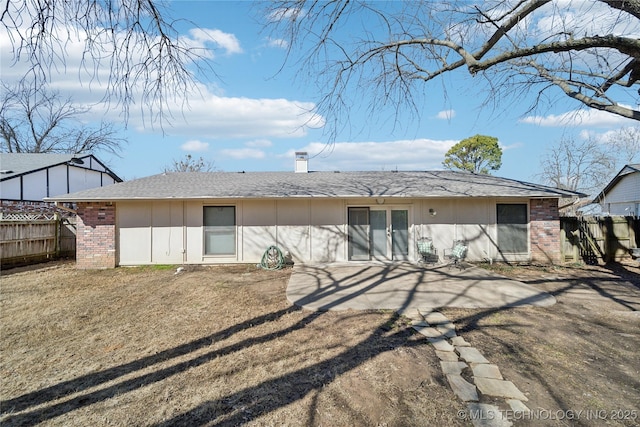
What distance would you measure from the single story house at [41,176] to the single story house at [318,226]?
662 cm

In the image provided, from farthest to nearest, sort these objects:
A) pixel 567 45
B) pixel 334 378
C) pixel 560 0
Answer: pixel 560 0 < pixel 567 45 < pixel 334 378

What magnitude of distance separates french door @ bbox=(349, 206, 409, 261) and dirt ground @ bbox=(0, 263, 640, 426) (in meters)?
4.01

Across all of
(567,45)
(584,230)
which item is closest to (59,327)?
(567,45)

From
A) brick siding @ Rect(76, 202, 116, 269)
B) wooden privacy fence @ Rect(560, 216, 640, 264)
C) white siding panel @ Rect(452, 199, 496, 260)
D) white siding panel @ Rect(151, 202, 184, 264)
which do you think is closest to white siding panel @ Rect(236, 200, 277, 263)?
white siding panel @ Rect(151, 202, 184, 264)

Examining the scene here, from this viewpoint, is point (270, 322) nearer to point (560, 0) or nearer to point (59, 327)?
point (59, 327)

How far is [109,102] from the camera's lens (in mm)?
2523

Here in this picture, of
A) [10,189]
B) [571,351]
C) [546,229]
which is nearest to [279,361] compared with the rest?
[571,351]

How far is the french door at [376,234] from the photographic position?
9.50m

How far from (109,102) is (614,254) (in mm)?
13074

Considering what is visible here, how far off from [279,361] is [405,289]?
145 inches

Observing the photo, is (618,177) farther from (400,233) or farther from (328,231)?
(328,231)

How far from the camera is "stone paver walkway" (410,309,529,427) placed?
256 cm

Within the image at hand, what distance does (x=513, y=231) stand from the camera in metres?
9.53

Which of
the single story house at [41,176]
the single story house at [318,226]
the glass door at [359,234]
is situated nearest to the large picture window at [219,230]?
the single story house at [318,226]
